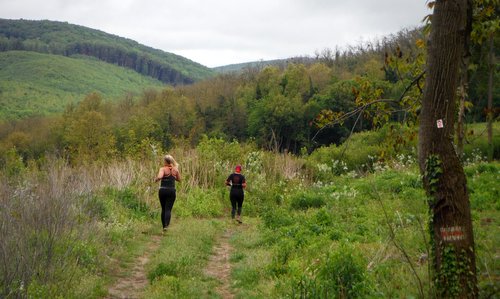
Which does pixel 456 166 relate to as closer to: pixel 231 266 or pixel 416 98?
pixel 416 98

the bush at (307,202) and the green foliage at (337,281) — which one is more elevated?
the green foliage at (337,281)

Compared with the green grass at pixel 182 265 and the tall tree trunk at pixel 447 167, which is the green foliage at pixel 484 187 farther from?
the tall tree trunk at pixel 447 167

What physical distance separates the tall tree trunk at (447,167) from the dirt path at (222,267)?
3.81 metres

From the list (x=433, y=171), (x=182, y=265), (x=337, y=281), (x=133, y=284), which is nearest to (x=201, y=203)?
(x=182, y=265)

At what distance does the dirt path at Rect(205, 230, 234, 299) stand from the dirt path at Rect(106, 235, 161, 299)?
1275mm

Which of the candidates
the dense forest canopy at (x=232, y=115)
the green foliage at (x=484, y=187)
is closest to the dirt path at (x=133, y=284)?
the green foliage at (x=484, y=187)

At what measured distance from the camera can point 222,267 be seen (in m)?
9.52

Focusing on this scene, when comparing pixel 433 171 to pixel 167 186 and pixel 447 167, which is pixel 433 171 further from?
pixel 167 186

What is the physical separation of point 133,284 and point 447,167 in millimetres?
5694

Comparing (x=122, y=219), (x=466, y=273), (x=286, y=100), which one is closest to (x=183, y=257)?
(x=122, y=219)

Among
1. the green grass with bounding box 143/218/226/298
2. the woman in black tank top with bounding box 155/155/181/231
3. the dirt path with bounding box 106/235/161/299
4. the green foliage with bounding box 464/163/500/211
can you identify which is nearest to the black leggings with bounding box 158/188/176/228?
the woman in black tank top with bounding box 155/155/181/231

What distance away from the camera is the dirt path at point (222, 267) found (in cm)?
785

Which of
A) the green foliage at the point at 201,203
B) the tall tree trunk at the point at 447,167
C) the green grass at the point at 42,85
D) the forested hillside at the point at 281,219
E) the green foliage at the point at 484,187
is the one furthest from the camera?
the green grass at the point at 42,85

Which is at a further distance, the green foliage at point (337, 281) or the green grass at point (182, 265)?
the green grass at point (182, 265)
